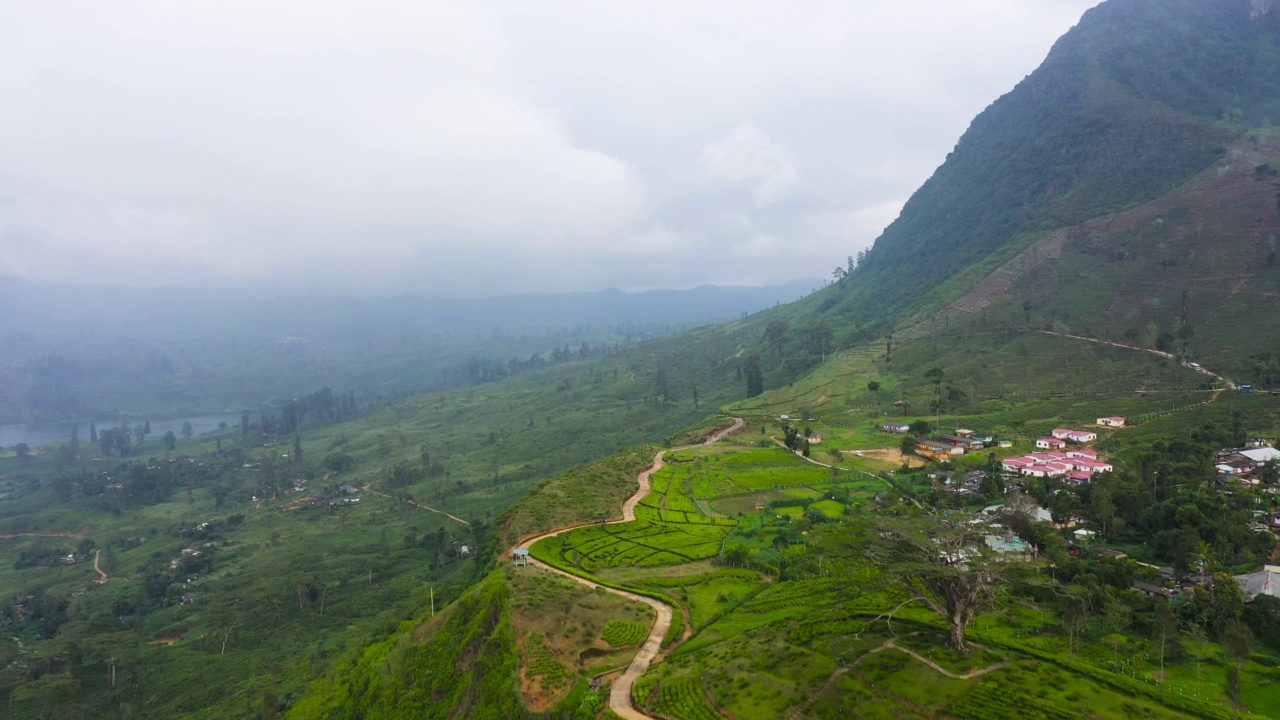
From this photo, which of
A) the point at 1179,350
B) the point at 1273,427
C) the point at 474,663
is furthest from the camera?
the point at 1179,350

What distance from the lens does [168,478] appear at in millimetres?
146375

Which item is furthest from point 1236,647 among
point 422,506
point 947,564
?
point 422,506

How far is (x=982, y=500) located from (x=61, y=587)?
12096 centimetres

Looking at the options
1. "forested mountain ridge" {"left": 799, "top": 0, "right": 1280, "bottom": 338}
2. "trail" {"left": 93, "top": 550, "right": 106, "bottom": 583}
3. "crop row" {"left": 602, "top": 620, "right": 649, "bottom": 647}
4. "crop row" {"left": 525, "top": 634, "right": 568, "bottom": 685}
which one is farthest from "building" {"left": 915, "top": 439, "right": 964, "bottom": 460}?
"trail" {"left": 93, "top": 550, "right": 106, "bottom": 583}

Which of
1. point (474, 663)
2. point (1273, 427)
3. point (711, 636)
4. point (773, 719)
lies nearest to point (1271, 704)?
point (773, 719)

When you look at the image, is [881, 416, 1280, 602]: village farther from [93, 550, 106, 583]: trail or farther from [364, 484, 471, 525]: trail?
[93, 550, 106, 583]: trail

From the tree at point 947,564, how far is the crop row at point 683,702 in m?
10.4

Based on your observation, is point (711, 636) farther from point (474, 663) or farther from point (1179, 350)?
point (1179, 350)

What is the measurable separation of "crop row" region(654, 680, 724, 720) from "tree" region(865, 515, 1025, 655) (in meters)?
10.4

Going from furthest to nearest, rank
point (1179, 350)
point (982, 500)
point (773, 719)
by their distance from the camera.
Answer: point (1179, 350) < point (982, 500) < point (773, 719)

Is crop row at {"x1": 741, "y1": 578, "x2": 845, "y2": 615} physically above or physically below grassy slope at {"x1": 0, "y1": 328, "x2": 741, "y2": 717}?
above

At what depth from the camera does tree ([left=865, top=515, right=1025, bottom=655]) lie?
28.9 metres

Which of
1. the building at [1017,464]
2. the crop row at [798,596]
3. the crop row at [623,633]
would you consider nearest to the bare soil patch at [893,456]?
the building at [1017,464]

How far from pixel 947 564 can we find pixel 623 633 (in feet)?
60.9
